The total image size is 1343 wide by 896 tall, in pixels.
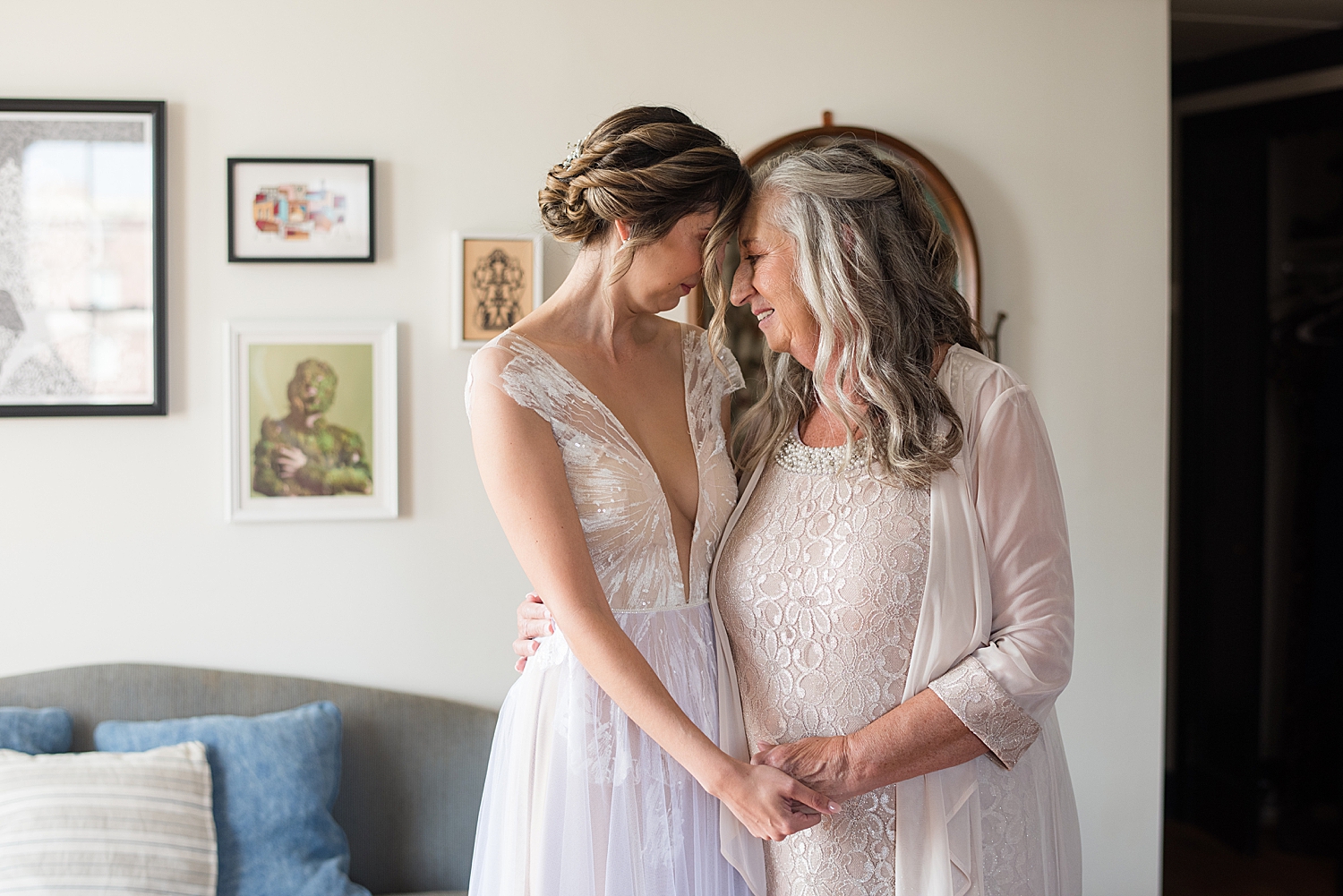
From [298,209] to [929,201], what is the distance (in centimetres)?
146

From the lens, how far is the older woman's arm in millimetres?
1250

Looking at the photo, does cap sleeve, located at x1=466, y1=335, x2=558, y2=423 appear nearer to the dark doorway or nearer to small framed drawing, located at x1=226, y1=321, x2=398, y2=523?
small framed drawing, located at x1=226, y1=321, x2=398, y2=523

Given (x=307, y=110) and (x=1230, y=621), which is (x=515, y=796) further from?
(x=1230, y=621)

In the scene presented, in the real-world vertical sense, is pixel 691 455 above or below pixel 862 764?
above

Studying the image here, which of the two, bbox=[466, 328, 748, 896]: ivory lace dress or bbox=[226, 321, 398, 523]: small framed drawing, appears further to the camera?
bbox=[226, 321, 398, 523]: small framed drawing

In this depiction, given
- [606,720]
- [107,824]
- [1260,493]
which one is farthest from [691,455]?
[1260,493]

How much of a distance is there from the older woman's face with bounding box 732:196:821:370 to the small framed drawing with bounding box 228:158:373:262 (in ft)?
3.71

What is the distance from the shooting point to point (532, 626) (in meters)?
1.48

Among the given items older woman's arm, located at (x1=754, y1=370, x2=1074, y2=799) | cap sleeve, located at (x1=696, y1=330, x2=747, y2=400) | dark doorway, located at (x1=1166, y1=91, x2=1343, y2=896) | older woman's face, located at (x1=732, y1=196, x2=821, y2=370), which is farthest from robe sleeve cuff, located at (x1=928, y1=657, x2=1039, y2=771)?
dark doorway, located at (x1=1166, y1=91, x2=1343, y2=896)

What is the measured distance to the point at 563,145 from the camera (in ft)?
7.47

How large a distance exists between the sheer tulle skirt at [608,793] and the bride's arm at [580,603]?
0.08m

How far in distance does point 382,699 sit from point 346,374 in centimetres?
75

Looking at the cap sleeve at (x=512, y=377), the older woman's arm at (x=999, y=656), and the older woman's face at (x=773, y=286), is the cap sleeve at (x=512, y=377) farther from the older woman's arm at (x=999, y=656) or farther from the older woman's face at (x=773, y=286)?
the older woman's arm at (x=999, y=656)

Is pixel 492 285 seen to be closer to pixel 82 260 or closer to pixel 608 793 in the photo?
pixel 82 260
